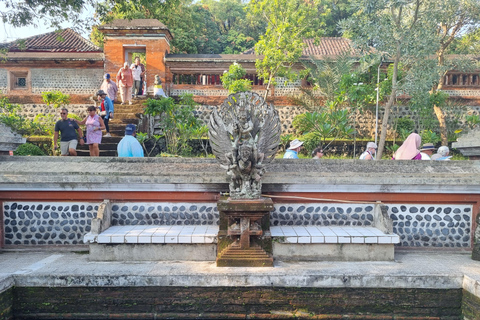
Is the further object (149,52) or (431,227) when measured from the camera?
(149,52)

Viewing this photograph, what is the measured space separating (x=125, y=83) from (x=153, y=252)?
28.5ft

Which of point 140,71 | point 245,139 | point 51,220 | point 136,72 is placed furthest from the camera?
point 140,71

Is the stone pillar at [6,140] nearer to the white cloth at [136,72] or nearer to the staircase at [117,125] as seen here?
the staircase at [117,125]

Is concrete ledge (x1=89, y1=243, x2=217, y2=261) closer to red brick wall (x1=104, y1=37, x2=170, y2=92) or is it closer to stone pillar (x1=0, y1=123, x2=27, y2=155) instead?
stone pillar (x1=0, y1=123, x2=27, y2=155)

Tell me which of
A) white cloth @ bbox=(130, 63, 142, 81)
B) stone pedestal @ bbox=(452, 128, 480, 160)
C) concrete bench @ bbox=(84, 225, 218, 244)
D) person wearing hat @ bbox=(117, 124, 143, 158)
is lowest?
concrete bench @ bbox=(84, 225, 218, 244)

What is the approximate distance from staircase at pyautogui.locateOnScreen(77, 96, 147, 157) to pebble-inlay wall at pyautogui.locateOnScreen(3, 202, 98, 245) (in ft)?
13.4

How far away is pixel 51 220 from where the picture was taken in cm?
486

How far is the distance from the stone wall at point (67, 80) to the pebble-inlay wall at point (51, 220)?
10.5m

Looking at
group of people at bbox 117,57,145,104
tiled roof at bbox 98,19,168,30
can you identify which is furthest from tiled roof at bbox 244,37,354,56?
group of people at bbox 117,57,145,104

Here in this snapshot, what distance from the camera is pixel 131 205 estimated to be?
4832 mm

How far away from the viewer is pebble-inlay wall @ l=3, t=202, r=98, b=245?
4844mm

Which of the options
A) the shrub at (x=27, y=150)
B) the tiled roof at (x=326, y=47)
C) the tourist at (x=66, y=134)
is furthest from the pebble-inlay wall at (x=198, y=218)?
the tiled roof at (x=326, y=47)

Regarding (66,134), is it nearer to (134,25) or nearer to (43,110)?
(134,25)

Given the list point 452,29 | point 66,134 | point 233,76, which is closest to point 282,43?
point 233,76
